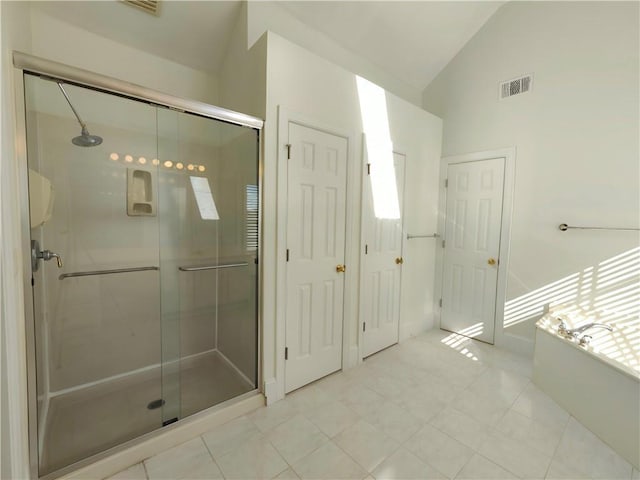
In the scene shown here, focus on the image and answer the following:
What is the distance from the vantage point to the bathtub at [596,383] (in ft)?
5.13

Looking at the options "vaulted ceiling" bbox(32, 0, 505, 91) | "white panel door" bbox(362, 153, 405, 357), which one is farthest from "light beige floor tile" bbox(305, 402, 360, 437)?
"vaulted ceiling" bbox(32, 0, 505, 91)

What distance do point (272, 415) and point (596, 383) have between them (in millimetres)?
2110

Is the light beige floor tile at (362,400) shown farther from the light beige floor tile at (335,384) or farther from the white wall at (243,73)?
the white wall at (243,73)

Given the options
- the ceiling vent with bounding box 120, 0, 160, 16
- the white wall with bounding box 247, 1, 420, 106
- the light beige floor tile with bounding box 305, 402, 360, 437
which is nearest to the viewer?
the light beige floor tile with bounding box 305, 402, 360, 437

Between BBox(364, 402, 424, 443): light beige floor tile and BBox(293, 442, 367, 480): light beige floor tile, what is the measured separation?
328 mm

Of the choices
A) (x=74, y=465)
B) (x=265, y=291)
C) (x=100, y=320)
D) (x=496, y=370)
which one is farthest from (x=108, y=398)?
(x=496, y=370)

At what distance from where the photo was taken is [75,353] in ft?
6.69

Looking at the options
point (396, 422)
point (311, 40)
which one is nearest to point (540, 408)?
point (396, 422)

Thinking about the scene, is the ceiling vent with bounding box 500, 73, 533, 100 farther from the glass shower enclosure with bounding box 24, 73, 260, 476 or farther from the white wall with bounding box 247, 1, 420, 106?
the glass shower enclosure with bounding box 24, 73, 260, 476

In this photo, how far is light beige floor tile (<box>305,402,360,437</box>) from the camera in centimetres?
174

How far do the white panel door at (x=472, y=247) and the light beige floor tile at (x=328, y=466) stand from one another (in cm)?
222

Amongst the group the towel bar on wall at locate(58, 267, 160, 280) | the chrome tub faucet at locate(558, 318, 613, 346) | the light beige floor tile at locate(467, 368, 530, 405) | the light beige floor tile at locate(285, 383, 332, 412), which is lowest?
the light beige floor tile at locate(285, 383, 332, 412)

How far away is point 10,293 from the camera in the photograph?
1099mm

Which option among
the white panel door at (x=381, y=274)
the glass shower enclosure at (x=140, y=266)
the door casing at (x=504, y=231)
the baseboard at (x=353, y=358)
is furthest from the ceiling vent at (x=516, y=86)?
the baseboard at (x=353, y=358)
